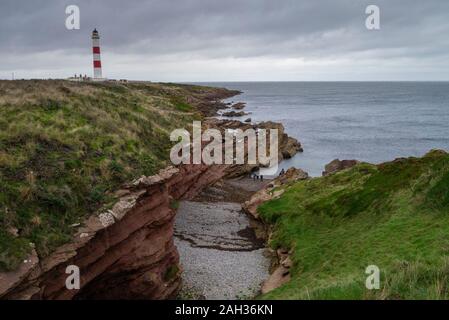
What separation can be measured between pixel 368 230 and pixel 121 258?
14.8m

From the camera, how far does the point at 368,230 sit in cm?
2527

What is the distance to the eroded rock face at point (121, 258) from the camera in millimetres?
15586

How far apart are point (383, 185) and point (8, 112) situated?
2693cm

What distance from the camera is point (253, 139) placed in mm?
71312

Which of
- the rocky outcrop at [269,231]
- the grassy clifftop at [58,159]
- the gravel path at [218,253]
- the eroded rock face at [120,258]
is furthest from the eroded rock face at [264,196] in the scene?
the eroded rock face at [120,258]

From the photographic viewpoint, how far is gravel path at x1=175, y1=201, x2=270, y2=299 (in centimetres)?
2562

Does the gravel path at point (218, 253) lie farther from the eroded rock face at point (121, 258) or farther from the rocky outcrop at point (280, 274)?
the eroded rock face at point (121, 258)

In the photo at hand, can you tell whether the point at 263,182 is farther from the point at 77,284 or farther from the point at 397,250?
the point at 77,284

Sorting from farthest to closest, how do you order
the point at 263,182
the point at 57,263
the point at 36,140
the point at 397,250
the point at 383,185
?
the point at 263,182 < the point at 383,185 < the point at 36,140 < the point at 397,250 < the point at 57,263

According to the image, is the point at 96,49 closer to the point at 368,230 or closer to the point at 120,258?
the point at 120,258

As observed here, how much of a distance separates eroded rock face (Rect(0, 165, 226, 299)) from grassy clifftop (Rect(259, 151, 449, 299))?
6673mm

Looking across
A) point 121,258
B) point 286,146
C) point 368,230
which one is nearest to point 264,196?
point 368,230

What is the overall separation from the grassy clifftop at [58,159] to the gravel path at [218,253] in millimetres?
7653
